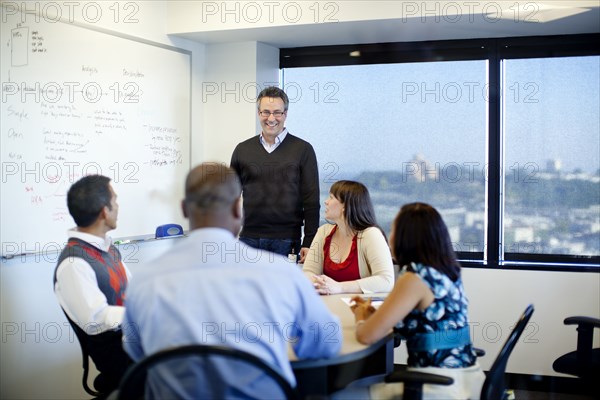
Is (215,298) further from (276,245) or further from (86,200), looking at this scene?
(276,245)

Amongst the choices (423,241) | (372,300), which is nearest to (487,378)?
(423,241)

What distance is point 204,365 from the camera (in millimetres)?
1483

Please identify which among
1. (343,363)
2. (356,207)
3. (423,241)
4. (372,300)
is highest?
(356,207)

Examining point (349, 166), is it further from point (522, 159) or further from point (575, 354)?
point (575, 354)

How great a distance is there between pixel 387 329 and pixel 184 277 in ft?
2.60

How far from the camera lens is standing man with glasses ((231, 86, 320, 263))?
3996 mm

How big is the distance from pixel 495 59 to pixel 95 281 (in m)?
3.04

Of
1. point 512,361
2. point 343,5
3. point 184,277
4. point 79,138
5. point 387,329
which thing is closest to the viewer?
point 184,277

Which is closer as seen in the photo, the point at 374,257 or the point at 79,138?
the point at 374,257

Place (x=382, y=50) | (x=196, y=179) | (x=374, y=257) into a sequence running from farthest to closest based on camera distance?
(x=382, y=50) < (x=374, y=257) < (x=196, y=179)

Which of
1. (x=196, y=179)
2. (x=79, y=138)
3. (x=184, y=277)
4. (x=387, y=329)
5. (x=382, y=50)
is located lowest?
(x=387, y=329)

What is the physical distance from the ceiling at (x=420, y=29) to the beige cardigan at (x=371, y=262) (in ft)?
4.75

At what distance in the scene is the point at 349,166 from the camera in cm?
469

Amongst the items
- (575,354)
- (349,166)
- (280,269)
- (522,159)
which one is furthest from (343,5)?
(280,269)
